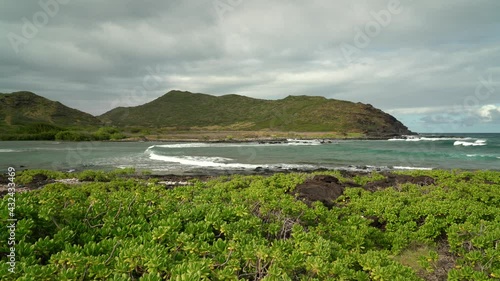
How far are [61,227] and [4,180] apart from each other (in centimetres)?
2445

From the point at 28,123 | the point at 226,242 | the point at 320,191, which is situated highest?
the point at 28,123

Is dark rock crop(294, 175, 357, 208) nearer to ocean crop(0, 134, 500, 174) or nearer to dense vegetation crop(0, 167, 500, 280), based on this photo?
dense vegetation crop(0, 167, 500, 280)

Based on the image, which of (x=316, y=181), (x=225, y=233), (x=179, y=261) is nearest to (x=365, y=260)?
(x=225, y=233)

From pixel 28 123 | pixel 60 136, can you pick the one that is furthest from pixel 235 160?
pixel 28 123

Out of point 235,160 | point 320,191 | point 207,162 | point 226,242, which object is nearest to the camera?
point 226,242

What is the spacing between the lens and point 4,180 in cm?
2330

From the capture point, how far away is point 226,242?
5055 mm

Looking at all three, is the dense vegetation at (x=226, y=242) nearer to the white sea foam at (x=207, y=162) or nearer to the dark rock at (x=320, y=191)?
the dark rock at (x=320, y=191)

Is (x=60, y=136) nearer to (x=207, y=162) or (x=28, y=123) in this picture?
(x=28, y=123)

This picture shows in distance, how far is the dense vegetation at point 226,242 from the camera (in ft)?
13.2

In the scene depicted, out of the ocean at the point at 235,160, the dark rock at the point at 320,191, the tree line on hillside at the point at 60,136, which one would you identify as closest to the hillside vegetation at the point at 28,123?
the tree line on hillside at the point at 60,136

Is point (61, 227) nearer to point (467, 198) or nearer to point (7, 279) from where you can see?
point (7, 279)

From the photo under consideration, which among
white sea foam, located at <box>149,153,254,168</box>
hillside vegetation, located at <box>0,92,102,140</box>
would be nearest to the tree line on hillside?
hillside vegetation, located at <box>0,92,102,140</box>

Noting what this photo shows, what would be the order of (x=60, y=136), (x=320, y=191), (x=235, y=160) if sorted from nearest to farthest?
(x=320, y=191), (x=235, y=160), (x=60, y=136)
